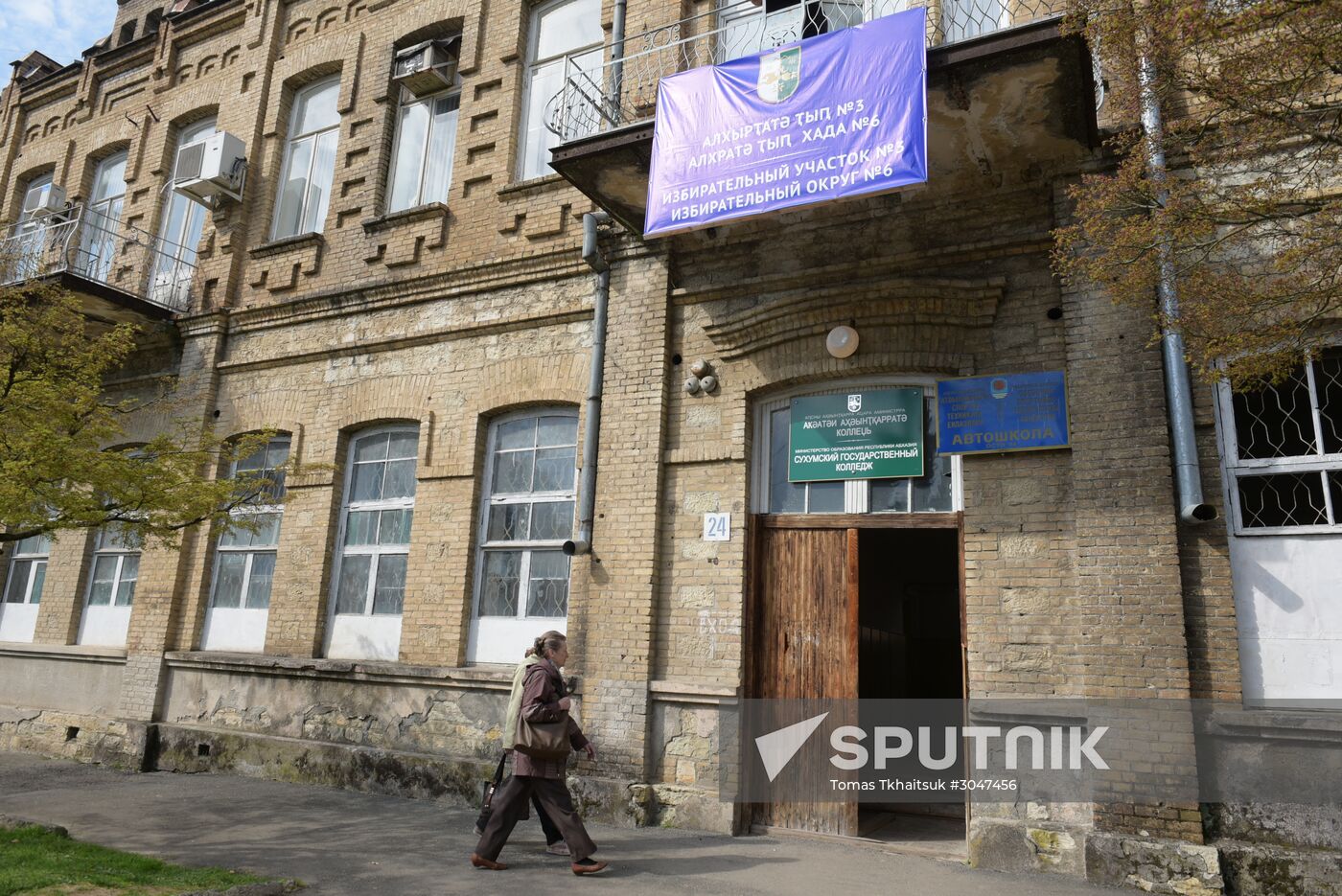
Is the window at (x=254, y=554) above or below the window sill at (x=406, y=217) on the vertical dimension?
below

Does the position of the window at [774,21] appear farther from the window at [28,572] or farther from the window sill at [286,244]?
the window at [28,572]

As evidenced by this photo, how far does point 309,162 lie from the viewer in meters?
11.4

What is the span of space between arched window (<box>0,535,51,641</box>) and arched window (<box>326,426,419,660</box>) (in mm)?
5387

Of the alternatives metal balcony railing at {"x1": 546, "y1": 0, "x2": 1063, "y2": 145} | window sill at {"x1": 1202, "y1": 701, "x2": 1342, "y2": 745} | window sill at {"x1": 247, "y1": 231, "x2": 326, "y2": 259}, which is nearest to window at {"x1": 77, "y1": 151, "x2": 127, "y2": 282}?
window sill at {"x1": 247, "y1": 231, "x2": 326, "y2": 259}

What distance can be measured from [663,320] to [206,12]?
956 centimetres

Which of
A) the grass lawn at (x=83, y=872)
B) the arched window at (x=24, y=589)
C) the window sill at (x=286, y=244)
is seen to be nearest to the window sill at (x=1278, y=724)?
the grass lawn at (x=83, y=872)

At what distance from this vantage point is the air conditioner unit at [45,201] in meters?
13.5

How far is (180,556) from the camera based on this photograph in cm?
1025

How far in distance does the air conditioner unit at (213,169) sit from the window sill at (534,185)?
14.3 ft

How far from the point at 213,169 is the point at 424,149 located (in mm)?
2936

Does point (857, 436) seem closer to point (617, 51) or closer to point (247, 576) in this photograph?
point (617, 51)

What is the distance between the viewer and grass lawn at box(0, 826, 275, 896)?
473cm

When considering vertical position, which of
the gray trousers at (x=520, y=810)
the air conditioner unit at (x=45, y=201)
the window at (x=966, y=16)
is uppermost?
the air conditioner unit at (x=45, y=201)

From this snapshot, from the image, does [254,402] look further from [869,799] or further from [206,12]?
[869,799]
